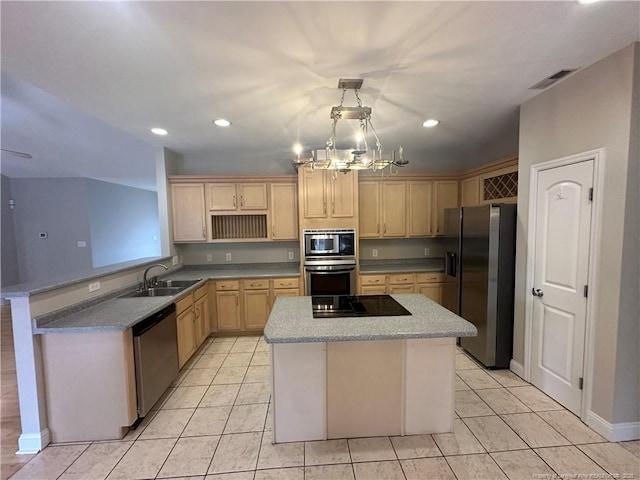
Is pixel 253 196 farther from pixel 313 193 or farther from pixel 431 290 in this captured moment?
pixel 431 290

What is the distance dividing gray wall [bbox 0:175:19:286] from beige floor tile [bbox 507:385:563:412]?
8.88m

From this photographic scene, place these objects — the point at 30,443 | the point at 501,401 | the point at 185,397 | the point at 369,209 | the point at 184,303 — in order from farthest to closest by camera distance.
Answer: the point at 369,209 < the point at 184,303 < the point at 185,397 < the point at 501,401 < the point at 30,443

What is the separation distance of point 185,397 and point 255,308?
1.48 metres

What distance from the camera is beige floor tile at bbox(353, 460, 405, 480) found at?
1.72 m

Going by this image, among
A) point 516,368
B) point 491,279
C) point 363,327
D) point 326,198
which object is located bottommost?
point 516,368

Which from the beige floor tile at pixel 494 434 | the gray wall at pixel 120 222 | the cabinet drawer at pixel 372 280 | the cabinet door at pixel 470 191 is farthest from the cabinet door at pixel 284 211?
the gray wall at pixel 120 222

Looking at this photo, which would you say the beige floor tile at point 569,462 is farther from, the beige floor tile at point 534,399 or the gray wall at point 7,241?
the gray wall at point 7,241

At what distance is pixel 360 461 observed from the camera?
1.83 m

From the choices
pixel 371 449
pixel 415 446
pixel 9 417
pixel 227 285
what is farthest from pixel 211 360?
pixel 415 446

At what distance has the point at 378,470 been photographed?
176cm

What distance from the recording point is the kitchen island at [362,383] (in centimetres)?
197

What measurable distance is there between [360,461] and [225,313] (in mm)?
2660

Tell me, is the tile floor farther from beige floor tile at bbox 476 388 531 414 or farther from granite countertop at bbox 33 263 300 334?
granite countertop at bbox 33 263 300 334

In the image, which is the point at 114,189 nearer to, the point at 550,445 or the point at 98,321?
the point at 98,321
